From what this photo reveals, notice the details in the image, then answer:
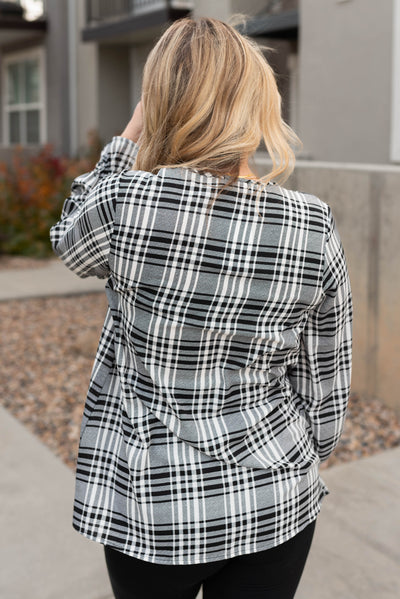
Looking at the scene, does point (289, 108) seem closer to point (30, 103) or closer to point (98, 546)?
point (98, 546)

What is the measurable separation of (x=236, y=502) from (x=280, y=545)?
0.16 m

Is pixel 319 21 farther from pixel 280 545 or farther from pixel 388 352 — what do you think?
pixel 280 545

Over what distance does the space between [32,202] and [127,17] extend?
4.81 meters

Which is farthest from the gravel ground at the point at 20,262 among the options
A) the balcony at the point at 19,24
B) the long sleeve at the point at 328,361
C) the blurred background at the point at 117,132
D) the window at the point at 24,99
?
the long sleeve at the point at 328,361

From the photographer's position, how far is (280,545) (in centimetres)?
143

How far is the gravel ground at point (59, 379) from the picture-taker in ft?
13.5

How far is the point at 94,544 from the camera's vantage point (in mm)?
2889

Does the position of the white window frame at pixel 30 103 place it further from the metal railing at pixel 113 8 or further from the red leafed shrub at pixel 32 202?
the red leafed shrub at pixel 32 202

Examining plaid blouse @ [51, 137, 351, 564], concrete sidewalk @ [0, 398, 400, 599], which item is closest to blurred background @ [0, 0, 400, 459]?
plaid blouse @ [51, 137, 351, 564]

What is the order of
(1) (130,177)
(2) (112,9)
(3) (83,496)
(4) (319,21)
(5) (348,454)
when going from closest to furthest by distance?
(1) (130,177) < (3) (83,496) < (5) (348,454) < (4) (319,21) < (2) (112,9)

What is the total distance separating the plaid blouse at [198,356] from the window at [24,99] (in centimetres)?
1494

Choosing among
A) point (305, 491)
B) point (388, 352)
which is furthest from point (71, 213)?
point (388, 352)

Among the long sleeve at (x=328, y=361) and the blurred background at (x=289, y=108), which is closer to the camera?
the long sleeve at (x=328, y=361)

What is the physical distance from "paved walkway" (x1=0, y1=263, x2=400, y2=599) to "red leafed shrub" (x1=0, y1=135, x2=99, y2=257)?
657 centimetres
